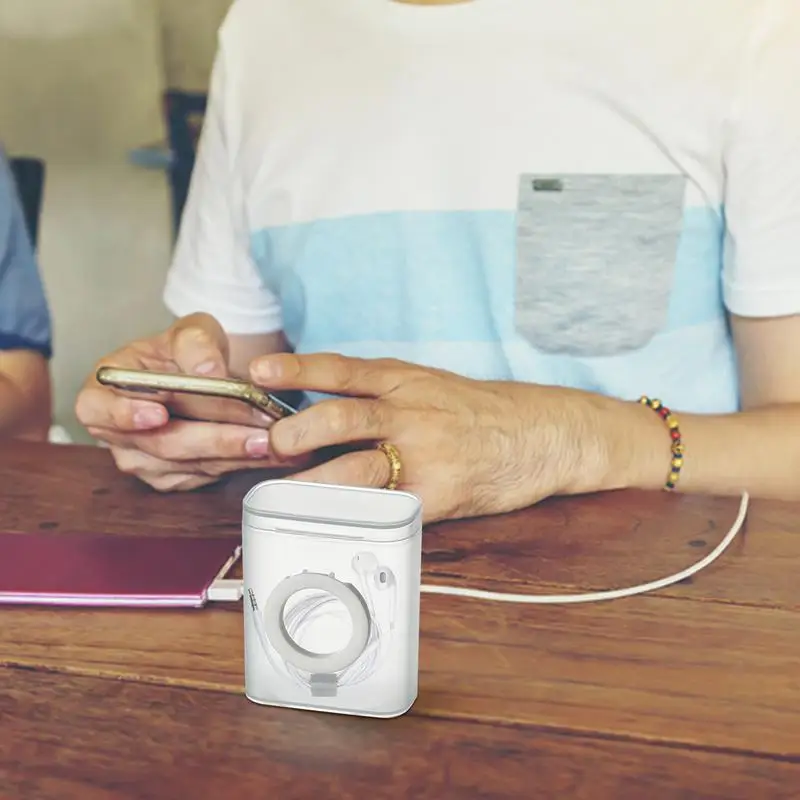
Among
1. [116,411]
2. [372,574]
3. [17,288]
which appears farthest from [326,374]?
[17,288]

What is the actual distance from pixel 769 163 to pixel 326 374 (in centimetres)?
44

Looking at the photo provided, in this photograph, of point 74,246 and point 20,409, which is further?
point 74,246

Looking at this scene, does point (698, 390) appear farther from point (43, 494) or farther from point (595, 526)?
point (43, 494)

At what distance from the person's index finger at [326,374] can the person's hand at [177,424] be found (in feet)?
0.28

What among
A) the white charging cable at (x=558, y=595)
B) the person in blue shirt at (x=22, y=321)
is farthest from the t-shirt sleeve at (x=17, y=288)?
the white charging cable at (x=558, y=595)

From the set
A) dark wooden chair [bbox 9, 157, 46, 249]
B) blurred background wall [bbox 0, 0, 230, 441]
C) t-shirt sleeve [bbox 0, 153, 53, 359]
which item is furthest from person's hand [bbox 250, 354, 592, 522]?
blurred background wall [bbox 0, 0, 230, 441]

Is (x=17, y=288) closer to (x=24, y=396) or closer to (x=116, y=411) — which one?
(x=24, y=396)

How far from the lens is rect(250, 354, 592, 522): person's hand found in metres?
0.78

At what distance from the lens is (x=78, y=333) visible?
2725 mm

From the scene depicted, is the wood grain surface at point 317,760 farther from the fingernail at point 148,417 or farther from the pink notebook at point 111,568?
the fingernail at point 148,417

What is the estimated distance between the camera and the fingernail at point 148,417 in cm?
87

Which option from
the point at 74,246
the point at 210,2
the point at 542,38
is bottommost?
the point at 74,246

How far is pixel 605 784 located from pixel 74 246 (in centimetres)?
241

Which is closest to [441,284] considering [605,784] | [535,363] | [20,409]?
[535,363]
